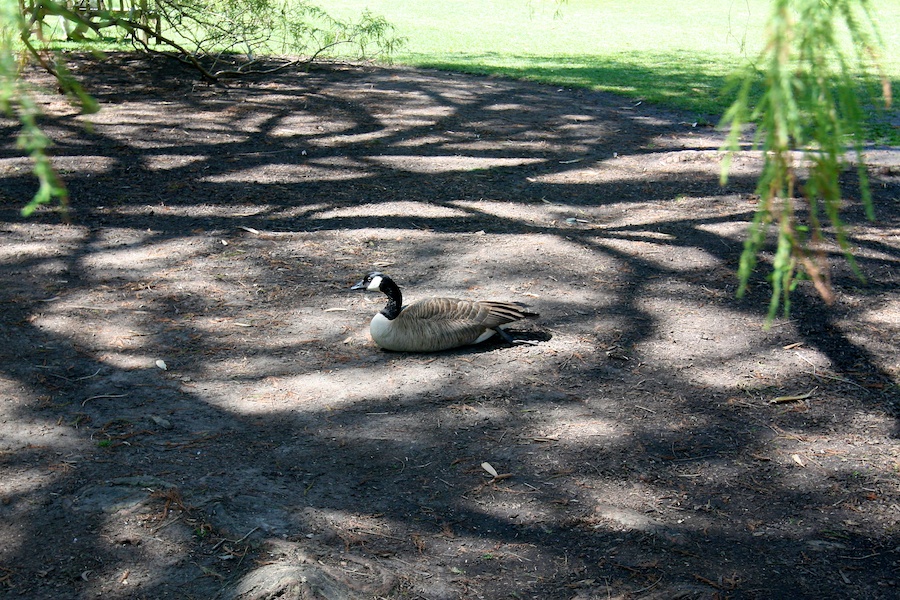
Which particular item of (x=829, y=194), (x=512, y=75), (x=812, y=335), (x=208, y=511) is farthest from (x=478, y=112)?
(x=829, y=194)

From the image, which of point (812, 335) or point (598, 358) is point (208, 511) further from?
point (812, 335)

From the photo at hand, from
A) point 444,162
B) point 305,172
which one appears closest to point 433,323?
point 305,172

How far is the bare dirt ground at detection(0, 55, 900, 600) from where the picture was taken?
11.5 ft

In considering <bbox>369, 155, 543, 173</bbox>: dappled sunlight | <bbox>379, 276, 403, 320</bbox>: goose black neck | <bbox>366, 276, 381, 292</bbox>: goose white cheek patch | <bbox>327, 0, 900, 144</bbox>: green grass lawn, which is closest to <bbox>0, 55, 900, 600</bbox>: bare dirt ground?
<bbox>369, 155, 543, 173</bbox>: dappled sunlight

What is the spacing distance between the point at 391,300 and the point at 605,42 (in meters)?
15.0

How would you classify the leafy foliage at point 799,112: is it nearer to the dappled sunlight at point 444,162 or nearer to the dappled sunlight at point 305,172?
the dappled sunlight at point 305,172

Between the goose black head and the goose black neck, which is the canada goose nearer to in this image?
the goose black neck

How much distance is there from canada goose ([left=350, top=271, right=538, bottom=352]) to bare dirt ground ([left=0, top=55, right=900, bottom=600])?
147 millimetres

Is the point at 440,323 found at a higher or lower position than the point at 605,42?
lower

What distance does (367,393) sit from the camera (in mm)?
4938

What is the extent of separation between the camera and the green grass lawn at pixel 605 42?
1390 cm

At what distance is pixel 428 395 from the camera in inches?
193

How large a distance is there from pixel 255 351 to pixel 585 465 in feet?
7.71

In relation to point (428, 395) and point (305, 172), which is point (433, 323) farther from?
point (305, 172)
